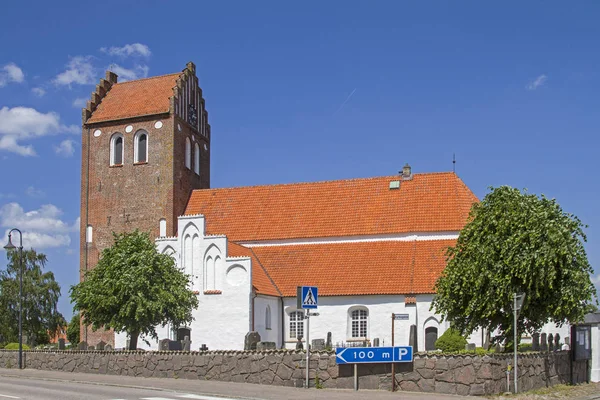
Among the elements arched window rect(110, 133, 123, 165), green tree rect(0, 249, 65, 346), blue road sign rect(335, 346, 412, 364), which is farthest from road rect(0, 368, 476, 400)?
green tree rect(0, 249, 65, 346)

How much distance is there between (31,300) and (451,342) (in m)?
47.9

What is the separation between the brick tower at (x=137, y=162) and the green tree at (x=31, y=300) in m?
23.8

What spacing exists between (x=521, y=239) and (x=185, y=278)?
17190 millimetres

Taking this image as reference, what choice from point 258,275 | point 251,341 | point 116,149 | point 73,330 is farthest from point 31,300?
point 251,341

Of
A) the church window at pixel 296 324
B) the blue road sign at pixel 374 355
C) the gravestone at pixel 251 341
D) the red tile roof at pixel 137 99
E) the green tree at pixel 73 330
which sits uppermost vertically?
the red tile roof at pixel 137 99

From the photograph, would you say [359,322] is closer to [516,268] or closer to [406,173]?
[406,173]

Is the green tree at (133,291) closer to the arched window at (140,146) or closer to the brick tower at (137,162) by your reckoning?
the brick tower at (137,162)

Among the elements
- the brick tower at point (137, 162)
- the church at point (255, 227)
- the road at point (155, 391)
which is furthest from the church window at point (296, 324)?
the road at point (155, 391)

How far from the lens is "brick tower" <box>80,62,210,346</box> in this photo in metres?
48.2

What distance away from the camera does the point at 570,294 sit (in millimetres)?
25219

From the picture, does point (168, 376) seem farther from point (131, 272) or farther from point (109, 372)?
point (131, 272)

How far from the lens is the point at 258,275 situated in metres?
42.7

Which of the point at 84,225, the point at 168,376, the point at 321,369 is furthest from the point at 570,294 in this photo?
the point at 84,225

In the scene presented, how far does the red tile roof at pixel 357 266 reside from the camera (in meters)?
41.0
